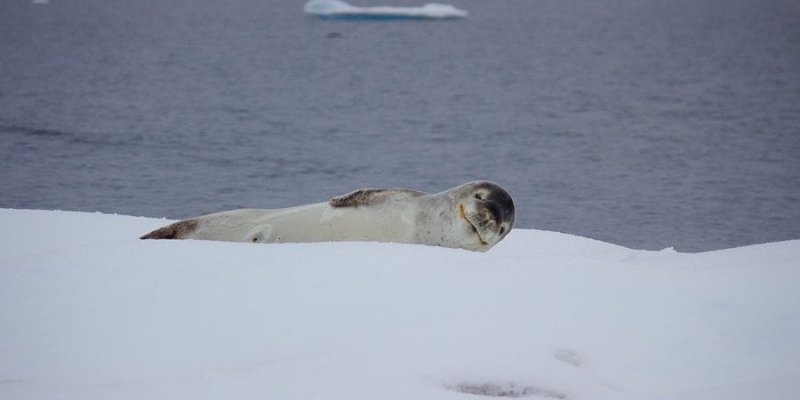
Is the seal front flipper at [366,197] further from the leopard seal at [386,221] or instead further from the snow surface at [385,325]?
the snow surface at [385,325]

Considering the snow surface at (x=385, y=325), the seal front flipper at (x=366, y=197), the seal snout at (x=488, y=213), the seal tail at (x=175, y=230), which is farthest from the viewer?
the seal tail at (x=175, y=230)

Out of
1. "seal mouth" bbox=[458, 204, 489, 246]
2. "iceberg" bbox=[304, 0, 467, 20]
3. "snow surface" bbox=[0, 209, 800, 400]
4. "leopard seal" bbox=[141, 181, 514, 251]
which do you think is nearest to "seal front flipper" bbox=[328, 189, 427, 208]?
"leopard seal" bbox=[141, 181, 514, 251]

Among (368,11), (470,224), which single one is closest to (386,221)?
(470,224)

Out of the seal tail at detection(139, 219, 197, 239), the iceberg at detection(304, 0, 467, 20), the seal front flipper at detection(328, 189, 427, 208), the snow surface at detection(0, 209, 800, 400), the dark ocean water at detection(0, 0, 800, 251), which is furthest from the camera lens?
the iceberg at detection(304, 0, 467, 20)

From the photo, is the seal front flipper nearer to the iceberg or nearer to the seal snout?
the seal snout

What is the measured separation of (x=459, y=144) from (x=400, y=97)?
12.4 m

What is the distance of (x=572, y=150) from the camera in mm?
24453

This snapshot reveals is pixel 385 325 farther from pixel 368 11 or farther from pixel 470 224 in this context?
pixel 368 11

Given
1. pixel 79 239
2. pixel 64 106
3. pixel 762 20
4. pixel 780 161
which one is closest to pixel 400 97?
pixel 64 106

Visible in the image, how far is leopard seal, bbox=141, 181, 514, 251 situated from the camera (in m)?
6.24

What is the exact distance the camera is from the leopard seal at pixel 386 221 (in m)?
6.24

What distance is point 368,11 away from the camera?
181ft

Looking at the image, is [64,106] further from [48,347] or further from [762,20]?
[762,20]

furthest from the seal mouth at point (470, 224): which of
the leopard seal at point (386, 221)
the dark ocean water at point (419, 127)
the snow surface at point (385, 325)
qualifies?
the dark ocean water at point (419, 127)
